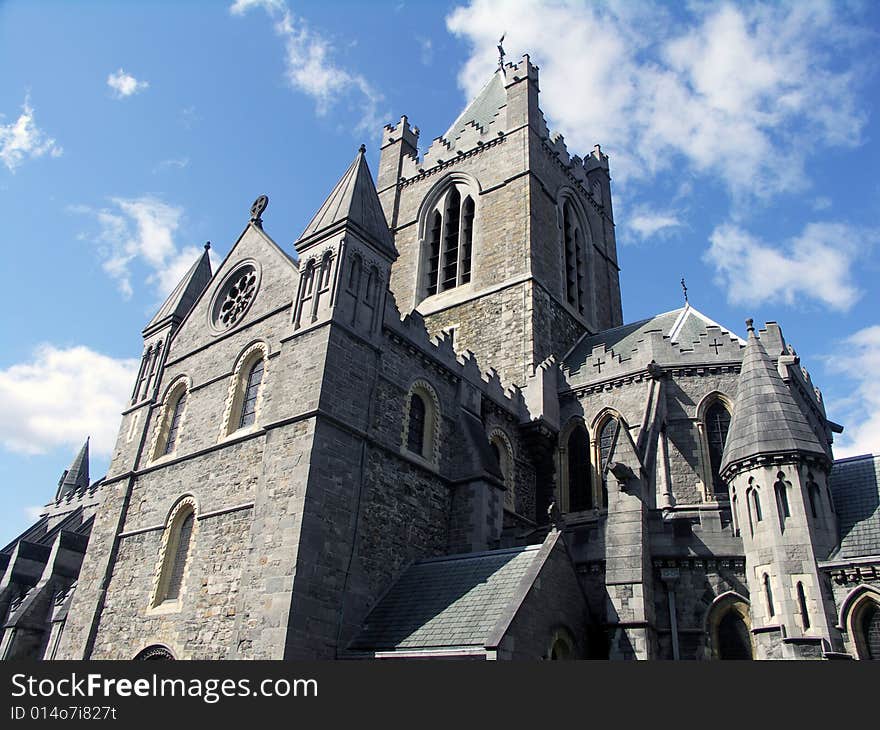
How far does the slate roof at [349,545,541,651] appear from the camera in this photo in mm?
11820

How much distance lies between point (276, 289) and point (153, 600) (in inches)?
299

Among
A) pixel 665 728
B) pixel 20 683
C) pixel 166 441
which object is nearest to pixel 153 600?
pixel 166 441

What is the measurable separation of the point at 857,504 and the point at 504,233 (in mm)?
15313

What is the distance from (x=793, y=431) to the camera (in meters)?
14.6


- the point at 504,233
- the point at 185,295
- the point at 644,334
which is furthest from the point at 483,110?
the point at 185,295

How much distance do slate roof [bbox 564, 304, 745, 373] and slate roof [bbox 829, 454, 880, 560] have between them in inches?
203

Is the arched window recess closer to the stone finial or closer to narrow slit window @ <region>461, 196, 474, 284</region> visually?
narrow slit window @ <region>461, 196, 474, 284</region>

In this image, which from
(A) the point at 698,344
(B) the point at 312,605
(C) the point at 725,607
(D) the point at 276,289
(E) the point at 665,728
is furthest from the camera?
(A) the point at 698,344

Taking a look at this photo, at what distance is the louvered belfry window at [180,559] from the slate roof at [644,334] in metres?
12.1

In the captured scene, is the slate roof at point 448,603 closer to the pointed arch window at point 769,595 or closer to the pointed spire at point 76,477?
the pointed arch window at point 769,595

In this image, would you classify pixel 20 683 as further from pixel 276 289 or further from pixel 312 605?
pixel 276 289

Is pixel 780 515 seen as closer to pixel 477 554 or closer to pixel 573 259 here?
pixel 477 554

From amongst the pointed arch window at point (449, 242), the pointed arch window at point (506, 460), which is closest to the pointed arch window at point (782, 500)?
the pointed arch window at point (506, 460)

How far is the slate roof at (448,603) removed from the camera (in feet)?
38.8
